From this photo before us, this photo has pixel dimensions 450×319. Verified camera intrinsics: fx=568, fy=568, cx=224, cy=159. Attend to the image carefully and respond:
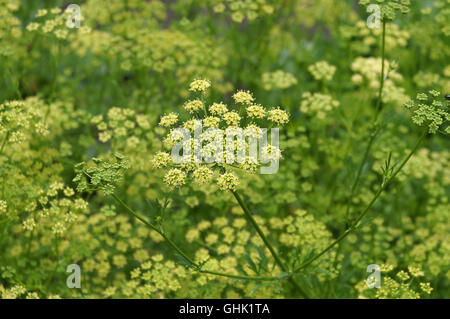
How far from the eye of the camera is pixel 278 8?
6832mm

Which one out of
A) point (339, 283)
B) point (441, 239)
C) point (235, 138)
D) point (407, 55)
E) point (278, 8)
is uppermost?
point (278, 8)

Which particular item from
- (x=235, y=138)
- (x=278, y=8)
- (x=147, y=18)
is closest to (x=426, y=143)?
(x=278, y=8)

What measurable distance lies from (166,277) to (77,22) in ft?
8.03

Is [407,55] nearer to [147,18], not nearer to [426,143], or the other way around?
[426,143]

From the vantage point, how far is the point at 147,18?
644 cm

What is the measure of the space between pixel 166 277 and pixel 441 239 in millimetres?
2551

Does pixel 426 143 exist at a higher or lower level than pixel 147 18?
lower

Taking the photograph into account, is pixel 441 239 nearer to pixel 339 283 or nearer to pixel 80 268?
pixel 339 283
